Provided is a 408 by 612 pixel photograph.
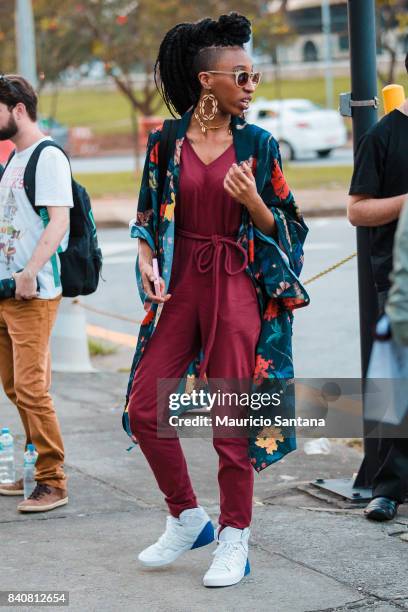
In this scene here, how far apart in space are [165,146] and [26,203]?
1.11m

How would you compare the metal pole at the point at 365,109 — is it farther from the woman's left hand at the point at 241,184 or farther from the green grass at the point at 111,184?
the green grass at the point at 111,184

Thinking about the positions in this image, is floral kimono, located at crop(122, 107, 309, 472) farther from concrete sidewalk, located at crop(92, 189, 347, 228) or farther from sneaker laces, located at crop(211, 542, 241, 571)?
concrete sidewalk, located at crop(92, 189, 347, 228)

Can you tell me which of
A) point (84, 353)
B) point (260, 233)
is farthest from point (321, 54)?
point (260, 233)

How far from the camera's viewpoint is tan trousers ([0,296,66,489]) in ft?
18.1

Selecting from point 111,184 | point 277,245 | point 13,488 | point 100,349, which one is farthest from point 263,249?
point 111,184

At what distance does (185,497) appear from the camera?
4.70m

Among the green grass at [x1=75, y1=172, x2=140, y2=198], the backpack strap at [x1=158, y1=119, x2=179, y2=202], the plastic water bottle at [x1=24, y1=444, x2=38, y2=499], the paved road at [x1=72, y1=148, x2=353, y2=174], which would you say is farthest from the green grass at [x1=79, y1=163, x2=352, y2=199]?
the backpack strap at [x1=158, y1=119, x2=179, y2=202]

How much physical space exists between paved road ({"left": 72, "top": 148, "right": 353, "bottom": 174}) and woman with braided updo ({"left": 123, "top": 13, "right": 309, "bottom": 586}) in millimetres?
26862

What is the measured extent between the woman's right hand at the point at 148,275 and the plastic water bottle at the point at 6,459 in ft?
5.63

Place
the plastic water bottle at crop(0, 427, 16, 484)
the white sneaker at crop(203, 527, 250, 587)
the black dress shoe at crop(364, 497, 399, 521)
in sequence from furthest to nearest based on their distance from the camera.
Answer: the plastic water bottle at crop(0, 427, 16, 484) → the black dress shoe at crop(364, 497, 399, 521) → the white sneaker at crop(203, 527, 250, 587)

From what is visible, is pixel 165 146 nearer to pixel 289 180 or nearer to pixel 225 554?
pixel 225 554

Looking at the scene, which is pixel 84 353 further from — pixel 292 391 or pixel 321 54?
pixel 321 54

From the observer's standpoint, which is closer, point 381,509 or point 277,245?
point 277,245

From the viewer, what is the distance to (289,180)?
83.3ft
